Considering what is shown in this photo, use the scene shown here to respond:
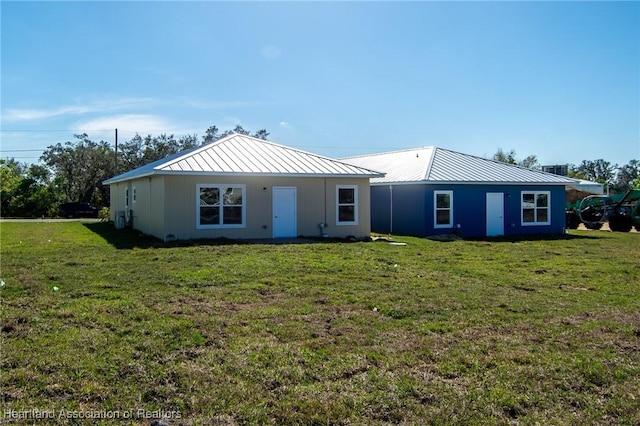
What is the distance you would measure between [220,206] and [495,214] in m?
11.2

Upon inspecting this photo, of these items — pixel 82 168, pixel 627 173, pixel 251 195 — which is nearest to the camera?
pixel 251 195

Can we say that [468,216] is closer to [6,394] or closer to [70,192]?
[6,394]

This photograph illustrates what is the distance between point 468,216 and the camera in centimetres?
2036

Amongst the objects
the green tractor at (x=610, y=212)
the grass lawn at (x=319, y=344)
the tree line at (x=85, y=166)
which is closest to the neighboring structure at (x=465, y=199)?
the green tractor at (x=610, y=212)

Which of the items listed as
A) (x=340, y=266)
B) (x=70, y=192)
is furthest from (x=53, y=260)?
(x=70, y=192)

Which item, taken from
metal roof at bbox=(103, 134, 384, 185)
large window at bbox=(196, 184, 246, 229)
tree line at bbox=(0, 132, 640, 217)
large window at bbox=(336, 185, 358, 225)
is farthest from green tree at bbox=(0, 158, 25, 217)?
large window at bbox=(336, 185, 358, 225)

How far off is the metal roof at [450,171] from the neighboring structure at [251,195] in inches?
126

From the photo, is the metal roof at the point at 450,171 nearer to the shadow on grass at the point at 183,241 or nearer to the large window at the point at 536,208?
the large window at the point at 536,208

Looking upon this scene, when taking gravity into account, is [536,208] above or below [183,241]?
above

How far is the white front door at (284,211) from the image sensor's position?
17.1 metres

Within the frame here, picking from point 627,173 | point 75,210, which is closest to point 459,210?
point 75,210

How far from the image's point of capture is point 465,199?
798 inches

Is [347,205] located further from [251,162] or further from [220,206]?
[220,206]

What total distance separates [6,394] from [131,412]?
1072 millimetres
